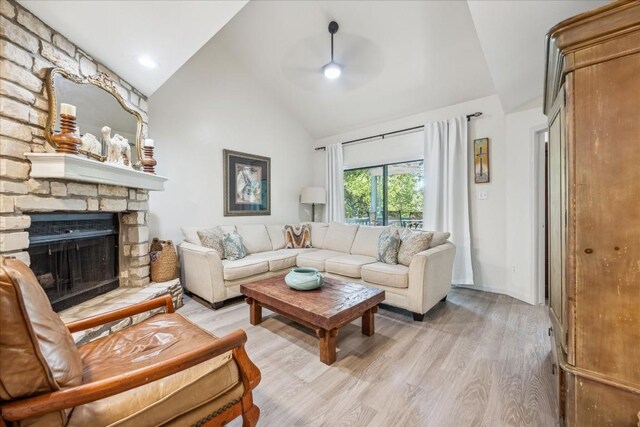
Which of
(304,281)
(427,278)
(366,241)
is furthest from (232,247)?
(427,278)

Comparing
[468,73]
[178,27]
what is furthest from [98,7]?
[468,73]

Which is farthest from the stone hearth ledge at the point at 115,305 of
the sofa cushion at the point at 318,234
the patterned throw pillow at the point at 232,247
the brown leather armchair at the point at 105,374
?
the sofa cushion at the point at 318,234

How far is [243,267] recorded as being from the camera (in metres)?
3.01

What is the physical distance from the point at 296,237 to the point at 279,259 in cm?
82

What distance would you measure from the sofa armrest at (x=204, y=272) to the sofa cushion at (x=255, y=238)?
79 cm

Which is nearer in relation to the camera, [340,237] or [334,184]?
[340,237]

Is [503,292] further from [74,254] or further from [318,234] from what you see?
[74,254]

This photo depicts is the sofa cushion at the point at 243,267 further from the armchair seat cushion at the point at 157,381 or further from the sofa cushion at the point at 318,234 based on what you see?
the armchair seat cushion at the point at 157,381

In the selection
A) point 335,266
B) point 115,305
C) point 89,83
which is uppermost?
point 89,83

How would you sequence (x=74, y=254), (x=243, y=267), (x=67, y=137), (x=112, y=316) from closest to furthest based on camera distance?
1. (x=112, y=316)
2. (x=67, y=137)
3. (x=74, y=254)
4. (x=243, y=267)

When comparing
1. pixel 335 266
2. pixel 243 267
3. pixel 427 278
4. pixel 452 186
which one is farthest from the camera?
pixel 452 186

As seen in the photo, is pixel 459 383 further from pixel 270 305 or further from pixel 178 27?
pixel 178 27

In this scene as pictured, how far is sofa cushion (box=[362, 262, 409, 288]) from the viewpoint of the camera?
104 inches

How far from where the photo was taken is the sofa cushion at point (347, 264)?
3.04 meters
